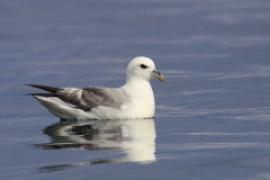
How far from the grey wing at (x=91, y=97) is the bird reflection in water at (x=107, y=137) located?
0.25 meters

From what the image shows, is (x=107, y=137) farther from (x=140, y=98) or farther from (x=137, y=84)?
(x=137, y=84)

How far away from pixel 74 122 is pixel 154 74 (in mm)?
1284

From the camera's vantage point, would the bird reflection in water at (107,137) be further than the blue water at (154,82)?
Yes

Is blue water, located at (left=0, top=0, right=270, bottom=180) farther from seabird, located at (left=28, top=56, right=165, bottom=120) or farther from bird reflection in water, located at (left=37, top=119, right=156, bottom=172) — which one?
seabird, located at (left=28, top=56, right=165, bottom=120)

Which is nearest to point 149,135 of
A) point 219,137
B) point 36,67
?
point 219,137

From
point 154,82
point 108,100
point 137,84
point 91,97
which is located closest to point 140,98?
point 137,84

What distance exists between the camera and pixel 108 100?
16719 millimetres

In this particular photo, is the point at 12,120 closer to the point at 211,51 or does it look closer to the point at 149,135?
the point at 149,135

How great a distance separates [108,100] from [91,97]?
0.86 feet

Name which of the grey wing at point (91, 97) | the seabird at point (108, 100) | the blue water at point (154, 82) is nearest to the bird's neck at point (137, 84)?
the seabird at point (108, 100)

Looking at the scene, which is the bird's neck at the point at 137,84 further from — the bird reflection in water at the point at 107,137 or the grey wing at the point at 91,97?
the bird reflection in water at the point at 107,137

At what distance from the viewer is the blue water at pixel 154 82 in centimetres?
1344

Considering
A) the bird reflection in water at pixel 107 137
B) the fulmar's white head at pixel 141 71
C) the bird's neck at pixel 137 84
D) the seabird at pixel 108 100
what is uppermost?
Result: the fulmar's white head at pixel 141 71

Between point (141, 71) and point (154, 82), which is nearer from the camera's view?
point (141, 71)
